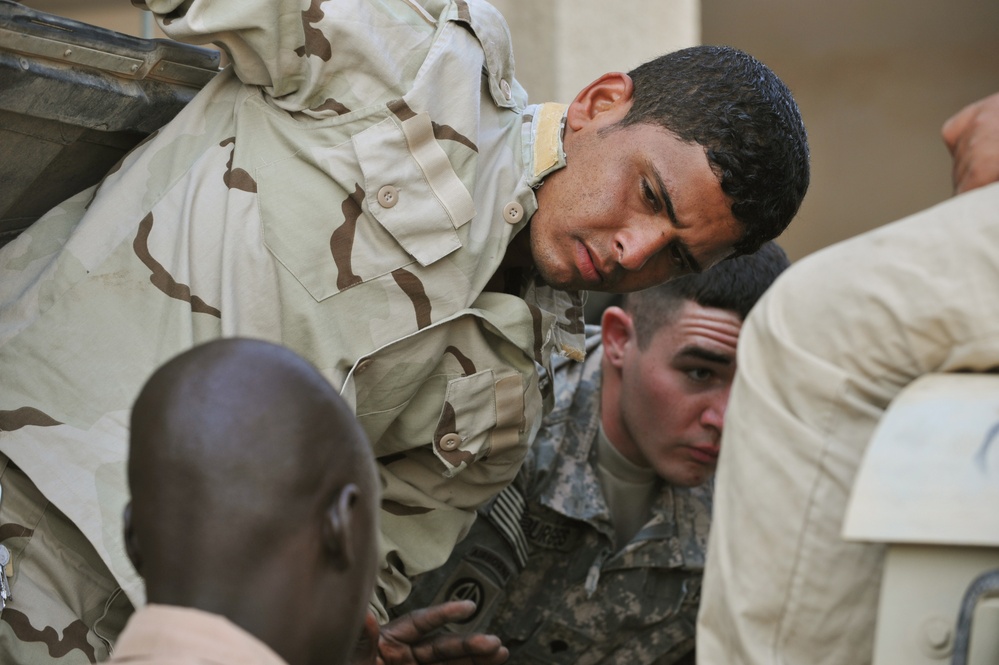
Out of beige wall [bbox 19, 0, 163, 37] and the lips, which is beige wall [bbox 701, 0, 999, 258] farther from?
the lips

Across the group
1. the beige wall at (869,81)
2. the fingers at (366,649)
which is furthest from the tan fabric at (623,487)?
the beige wall at (869,81)

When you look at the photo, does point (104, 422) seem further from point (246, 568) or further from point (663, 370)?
point (663, 370)

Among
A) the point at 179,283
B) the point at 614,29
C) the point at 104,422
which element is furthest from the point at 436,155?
the point at 614,29

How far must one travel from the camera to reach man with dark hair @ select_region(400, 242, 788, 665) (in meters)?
3.01

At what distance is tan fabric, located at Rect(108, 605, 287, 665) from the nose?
1195mm

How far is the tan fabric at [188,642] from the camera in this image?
1.06 m

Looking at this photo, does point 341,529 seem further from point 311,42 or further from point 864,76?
point 864,76

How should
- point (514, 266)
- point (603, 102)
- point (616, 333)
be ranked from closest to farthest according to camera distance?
1. point (603, 102)
2. point (514, 266)
3. point (616, 333)

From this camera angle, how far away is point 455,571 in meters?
2.96

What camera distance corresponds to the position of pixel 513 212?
2199 mm

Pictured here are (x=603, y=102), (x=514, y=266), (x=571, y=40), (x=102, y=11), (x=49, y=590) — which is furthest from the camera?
(x=102, y=11)

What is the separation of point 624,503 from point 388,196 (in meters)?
1.51

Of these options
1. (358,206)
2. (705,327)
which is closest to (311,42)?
(358,206)

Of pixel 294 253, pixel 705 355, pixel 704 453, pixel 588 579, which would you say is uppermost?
pixel 294 253
